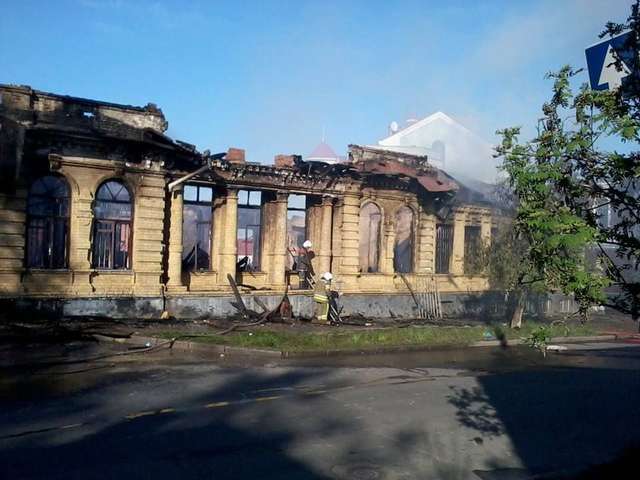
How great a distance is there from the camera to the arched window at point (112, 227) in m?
17.9

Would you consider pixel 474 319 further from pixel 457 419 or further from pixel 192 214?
pixel 457 419

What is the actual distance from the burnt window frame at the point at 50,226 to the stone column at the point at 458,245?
16478 mm

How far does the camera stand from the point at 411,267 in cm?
2577

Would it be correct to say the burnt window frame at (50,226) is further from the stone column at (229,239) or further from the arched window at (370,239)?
the arched window at (370,239)

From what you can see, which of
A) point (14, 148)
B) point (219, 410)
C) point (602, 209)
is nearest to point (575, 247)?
point (602, 209)

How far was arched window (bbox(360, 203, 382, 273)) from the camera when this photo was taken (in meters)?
25.4

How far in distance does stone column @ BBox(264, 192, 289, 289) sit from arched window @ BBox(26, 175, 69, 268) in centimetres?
739

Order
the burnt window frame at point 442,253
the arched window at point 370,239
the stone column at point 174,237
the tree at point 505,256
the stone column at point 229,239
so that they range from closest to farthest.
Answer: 1. the stone column at point 174,237
2. the stone column at point 229,239
3. the tree at point 505,256
4. the arched window at point 370,239
5. the burnt window frame at point 442,253

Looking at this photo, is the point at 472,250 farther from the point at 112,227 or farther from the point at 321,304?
the point at 112,227

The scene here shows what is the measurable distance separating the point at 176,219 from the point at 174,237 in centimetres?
58

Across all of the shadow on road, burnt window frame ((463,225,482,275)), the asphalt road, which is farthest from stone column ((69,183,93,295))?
burnt window frame ((463,225,482,275))

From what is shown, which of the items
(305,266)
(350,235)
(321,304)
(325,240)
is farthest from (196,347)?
(350,235)

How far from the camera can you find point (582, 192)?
4367mm

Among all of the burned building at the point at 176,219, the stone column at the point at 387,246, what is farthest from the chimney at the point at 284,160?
the stone column at the point at 387,246
